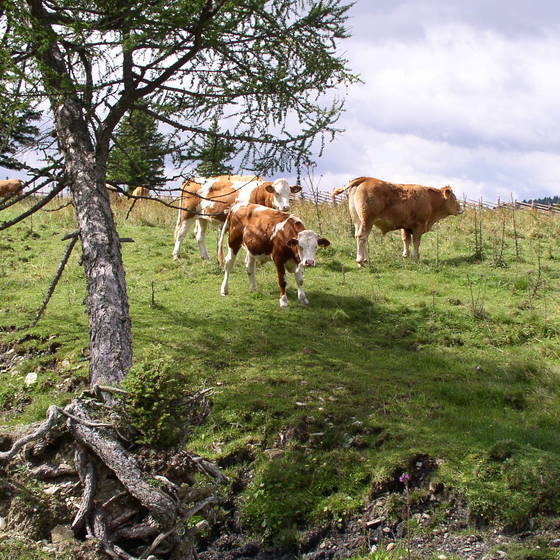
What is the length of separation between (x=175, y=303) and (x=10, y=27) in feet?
19.6

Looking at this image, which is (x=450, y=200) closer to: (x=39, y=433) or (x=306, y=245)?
(x=306, y=245)

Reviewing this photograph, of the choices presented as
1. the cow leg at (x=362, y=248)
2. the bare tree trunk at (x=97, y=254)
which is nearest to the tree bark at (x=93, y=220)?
the bare tree trunk at (x=97, y=254)

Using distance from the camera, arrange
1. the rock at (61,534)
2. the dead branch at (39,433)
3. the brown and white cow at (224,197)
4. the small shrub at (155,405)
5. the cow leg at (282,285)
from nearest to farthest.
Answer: the rock at (61,534), the dead branch at (39,433), the small shrub at (155,405), the cow leg at (282,285), the brown and white cow at (224,197)

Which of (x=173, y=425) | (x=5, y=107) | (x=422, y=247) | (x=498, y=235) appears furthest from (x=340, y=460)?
(x=498, y=235)

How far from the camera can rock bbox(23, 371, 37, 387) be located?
31.2ft

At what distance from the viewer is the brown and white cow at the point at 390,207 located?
53.2ft

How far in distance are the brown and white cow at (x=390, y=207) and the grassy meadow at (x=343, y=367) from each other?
802mm

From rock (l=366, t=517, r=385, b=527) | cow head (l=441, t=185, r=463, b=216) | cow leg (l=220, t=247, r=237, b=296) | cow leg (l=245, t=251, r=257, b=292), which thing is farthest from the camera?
cow head (l=441, t=185, r=463, b=216)

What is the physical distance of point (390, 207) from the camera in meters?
16.5

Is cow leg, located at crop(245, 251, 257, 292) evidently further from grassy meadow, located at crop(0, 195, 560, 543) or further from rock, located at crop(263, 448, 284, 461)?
rock, located at crop(263, 448, 284, 461)

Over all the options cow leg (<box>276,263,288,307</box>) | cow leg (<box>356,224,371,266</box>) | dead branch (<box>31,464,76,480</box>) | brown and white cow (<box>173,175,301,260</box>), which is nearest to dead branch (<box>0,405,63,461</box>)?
dead branch (<box>31,464,76,480</box>)

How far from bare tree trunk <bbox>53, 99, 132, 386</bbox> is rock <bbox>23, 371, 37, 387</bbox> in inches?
85.6

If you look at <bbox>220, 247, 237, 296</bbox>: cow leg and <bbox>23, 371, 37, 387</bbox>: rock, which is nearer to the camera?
<bbox>23, 371, 37, 387</bbox>: rock

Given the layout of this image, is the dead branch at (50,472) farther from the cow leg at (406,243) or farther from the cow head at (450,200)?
the cow head at (450,200)
